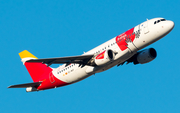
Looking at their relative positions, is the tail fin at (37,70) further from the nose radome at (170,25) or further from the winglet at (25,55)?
the nose radome at (170,25)

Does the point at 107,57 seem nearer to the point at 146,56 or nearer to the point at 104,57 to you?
the point at 104,57

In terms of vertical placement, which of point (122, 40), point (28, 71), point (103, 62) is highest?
point (28, 71)

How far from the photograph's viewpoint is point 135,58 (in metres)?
41.9

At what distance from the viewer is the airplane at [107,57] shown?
3441 cm

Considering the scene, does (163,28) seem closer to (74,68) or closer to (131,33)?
(131,33)

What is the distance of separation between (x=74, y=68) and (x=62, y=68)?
2.68m

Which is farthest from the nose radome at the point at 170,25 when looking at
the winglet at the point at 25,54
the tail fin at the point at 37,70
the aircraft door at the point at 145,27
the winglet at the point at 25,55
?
the winglet at the point at 25,54

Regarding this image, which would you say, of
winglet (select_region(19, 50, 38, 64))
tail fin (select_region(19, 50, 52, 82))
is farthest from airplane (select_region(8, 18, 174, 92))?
winglet (select_region(19, 50, 38, 64))

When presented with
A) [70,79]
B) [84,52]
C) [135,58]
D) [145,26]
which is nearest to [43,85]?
[70,79]

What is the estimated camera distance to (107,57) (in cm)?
3475

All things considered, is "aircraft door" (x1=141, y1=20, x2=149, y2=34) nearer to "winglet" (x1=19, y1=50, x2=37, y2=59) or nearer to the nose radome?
the nose radome

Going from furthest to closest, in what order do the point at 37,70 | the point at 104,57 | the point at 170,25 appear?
1. the point at 37,70
2. the point at 104,57
3. the point at 170,25

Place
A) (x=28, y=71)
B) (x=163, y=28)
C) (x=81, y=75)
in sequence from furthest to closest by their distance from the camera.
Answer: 1. (x=28, y=71)
2. (x=81, y=75)
3. (x=163, y=28)

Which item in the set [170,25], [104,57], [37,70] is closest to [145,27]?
[170,25]
